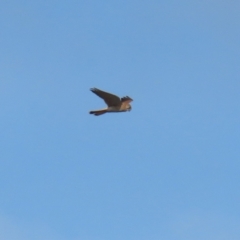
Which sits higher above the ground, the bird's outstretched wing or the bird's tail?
the bird's outstretched wing

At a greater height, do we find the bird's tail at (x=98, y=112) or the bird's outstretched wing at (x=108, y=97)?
the bird's outstretched wing at (x=108, y=97)

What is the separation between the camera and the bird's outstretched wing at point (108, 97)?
5222 cm

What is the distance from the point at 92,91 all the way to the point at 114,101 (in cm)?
202

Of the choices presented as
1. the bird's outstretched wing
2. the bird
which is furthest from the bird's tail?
the bird's outstretched wing

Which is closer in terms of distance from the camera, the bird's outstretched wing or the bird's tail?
the bird's outstretched wing

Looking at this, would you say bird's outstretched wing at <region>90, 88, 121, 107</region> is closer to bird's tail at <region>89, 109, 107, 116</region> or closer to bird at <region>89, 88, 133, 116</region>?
bird at <region>89, 88, 133, 116</region>

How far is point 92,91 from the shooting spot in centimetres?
5184

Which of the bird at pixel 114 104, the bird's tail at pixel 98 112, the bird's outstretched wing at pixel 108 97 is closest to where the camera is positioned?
the bird's outstretched wing at pixel 108 97

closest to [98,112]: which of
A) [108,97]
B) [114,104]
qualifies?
[114,104]

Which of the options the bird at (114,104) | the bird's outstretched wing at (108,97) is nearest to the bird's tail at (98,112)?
the bird at (114,104)

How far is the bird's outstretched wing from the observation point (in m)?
52.2

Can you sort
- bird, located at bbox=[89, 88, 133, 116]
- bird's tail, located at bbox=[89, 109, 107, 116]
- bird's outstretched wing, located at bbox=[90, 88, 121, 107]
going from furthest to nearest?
bird's tail, located at bbox=[89, 109, 107, 116], bird, located at bbox=[89, 88, 133, 116], bird's outstretched wing, located at bbox=[90, 88, 121, 107]

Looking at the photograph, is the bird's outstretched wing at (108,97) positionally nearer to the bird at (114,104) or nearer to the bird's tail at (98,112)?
the bird at (114,104)

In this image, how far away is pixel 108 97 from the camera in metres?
52.8
